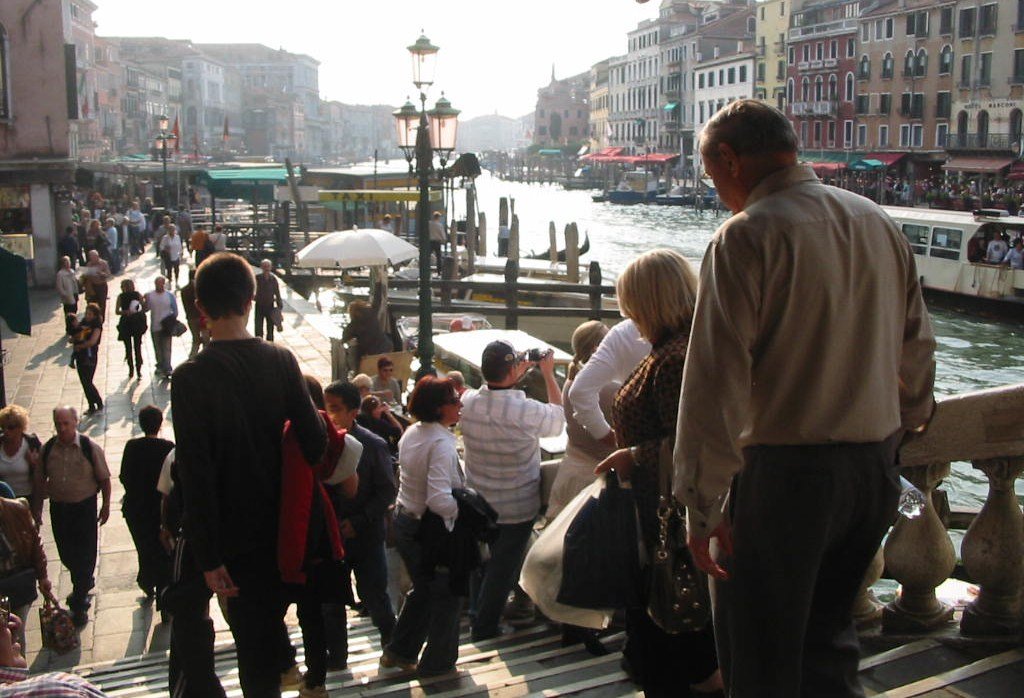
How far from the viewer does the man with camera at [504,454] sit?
4469 mm

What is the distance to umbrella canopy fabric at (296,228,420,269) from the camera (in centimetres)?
1590

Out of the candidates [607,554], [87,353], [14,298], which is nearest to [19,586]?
[607,554]

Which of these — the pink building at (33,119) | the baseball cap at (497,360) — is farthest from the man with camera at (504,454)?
the pink building at (33,119)

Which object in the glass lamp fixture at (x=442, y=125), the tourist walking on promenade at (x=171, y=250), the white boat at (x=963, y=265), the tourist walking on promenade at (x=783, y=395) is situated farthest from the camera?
the white boat at (x=963, y=265)

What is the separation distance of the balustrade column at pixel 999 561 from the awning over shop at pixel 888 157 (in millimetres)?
57329

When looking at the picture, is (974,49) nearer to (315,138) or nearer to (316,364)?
(316,364)

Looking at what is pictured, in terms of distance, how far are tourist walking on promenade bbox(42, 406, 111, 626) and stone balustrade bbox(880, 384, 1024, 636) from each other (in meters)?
4.74

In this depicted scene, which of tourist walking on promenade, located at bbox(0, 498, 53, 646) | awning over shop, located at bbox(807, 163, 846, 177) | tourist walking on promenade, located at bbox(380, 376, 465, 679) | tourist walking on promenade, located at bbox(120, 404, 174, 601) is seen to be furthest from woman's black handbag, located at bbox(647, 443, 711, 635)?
awning over shop, located at bbox(807, 163, 846, 177)

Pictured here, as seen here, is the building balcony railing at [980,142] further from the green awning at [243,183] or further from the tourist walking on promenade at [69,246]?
the tourist walking on promenade at [69,246]

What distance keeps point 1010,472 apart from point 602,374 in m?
1.20

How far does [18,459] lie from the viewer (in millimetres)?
6508

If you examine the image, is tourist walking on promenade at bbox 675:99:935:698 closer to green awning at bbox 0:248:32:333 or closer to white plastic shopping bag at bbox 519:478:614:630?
white plastic shopping bag at bbox 519:478:614:630

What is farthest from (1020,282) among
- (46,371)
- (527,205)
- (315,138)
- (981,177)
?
(315,138)

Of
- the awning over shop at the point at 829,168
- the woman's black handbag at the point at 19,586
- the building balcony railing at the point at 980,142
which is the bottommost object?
the woman's black handbag at the point at 19,586
